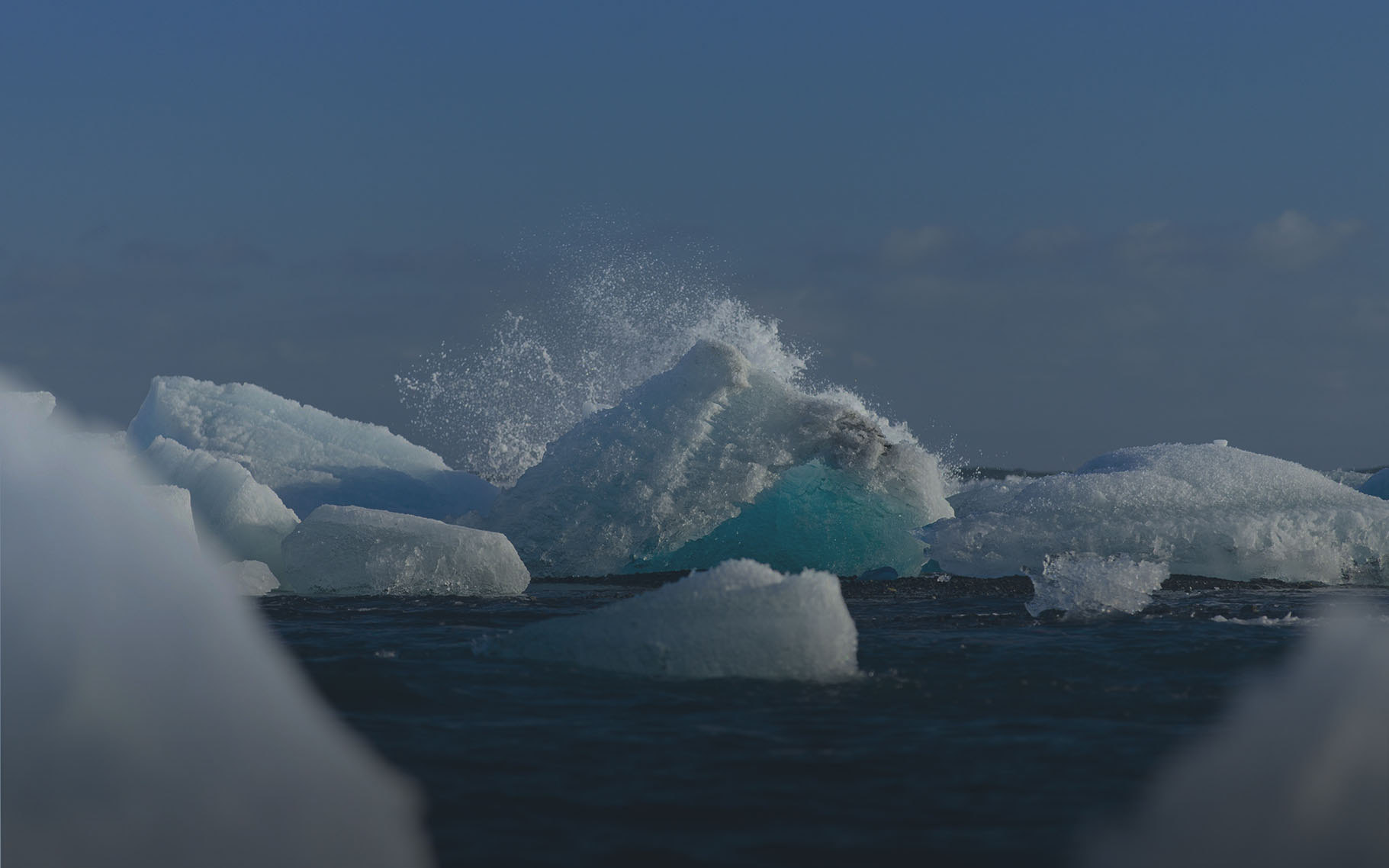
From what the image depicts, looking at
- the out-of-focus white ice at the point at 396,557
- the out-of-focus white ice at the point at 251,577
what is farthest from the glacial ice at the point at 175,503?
the out-of-focus white ice at the point at 396,557

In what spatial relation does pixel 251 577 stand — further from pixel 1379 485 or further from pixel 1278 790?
pixel 1379 485

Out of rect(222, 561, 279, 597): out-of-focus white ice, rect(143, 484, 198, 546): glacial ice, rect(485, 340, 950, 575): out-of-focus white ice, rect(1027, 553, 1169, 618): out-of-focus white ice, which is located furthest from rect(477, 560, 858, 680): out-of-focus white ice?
rect(485, 340, 950, 575): out-of-focus white ice

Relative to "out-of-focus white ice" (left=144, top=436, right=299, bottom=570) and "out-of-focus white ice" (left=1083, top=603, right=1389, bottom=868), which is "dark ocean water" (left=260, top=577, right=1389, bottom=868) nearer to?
"out-of-focus white ice" (left=1083, top=603, right=1389, bottom=868)

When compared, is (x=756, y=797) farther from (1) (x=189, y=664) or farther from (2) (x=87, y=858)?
(1) (x=189, y=664)

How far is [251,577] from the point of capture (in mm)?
11422

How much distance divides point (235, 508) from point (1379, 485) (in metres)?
15.6

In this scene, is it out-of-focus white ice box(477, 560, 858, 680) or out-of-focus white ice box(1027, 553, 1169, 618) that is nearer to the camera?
out-of-focus white ice box(477, 560, 858, 680)

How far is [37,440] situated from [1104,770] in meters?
5.62

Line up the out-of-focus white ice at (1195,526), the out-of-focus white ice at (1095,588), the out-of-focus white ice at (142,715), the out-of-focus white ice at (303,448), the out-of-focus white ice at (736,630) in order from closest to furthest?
the out-of-focus white ice at (142,715), the out-of-focus white ice at (736,630), the out-of-focus white ice at (1095,588), the out-of-focus white ice at (1195,526), the out-of-focus white ice at (303,448)

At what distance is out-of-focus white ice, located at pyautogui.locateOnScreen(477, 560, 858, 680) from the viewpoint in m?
6.35

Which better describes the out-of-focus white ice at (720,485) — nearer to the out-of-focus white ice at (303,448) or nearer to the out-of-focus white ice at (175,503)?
the out-of-focus white ice at (303,448)

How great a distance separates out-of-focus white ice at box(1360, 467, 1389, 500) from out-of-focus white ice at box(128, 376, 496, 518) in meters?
12.7

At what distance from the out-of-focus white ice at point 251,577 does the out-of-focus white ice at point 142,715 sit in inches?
183

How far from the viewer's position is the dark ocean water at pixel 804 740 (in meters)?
4.05
